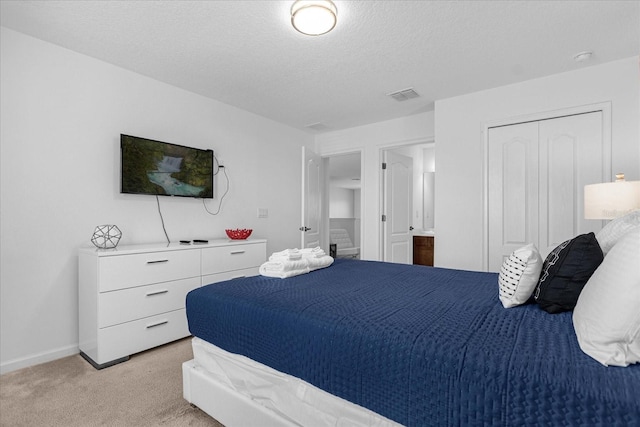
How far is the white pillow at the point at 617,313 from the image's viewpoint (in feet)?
2.86

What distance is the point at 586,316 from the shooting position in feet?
3.31

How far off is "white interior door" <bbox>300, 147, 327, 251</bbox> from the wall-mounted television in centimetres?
114

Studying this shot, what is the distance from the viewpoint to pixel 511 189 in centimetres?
329

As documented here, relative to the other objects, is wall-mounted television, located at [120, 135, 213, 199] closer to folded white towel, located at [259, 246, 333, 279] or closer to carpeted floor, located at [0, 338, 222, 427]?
carpeted floor, located at [0, 338, 222, 427]

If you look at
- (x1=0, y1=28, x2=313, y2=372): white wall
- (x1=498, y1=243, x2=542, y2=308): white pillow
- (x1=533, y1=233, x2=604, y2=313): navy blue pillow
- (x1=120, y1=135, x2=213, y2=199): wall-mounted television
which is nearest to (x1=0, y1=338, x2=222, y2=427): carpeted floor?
(x1=0, y1=28, x2=313, y2=372): white wall

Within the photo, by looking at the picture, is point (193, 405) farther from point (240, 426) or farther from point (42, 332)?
point (42, 332)

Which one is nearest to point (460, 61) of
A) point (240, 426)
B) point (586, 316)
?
point (586, 316)

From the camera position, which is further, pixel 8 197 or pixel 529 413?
pixel 8 197

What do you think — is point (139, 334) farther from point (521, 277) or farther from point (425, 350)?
point (521, 277)

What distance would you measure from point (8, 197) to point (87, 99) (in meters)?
0.96

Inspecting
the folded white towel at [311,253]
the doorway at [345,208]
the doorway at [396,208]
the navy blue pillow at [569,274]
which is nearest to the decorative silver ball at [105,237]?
the folded white towel at [311,253]

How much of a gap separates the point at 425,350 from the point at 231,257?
2507 millimetres

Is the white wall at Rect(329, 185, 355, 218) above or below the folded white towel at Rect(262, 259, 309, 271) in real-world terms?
above

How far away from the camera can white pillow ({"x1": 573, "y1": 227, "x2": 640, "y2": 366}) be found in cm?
87
